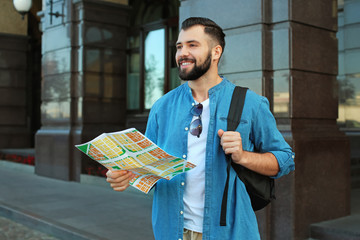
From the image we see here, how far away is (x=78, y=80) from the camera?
10.7 m

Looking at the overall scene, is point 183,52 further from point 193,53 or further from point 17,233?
point 17,233

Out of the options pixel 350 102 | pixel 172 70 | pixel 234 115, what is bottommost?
pixel 234 115

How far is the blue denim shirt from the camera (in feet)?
6.86

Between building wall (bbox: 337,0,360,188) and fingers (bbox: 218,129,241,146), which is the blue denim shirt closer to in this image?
fingers (bbox: 218,129,241,146)

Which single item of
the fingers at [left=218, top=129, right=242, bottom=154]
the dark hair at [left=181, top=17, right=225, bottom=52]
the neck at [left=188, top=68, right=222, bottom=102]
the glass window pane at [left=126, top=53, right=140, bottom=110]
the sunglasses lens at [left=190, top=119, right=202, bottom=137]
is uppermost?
the glass window pane at [left=126, top=53, right=140, bottom=110]

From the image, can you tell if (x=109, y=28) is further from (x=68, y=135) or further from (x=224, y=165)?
(x=224, y=165)

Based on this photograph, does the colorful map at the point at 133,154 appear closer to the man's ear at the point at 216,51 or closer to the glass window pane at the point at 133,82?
the man's ear at the point at 216,51

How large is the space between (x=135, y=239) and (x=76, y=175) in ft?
17.8

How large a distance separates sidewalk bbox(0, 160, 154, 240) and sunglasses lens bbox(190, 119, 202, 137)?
367 cm

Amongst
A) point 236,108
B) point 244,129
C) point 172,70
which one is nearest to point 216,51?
point 236,108

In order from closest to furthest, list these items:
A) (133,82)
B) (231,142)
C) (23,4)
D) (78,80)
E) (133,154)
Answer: (231,142), (133,154), (78,80), (23,4), (133,82)

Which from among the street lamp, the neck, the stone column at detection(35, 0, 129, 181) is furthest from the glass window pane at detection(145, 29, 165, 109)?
the neck

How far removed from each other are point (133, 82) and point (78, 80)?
4617 mm

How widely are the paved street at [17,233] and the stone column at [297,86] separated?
10.1 feet
